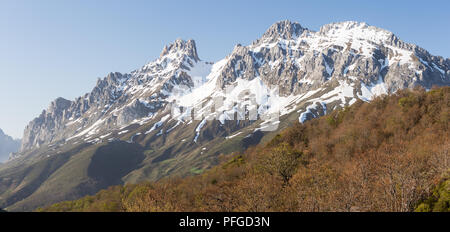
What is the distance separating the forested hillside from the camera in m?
37.8

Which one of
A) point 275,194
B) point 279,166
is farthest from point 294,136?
point 275,194

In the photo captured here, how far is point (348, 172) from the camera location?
2293 inches

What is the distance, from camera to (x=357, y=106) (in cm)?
15562

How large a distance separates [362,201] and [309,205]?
23.7 ft

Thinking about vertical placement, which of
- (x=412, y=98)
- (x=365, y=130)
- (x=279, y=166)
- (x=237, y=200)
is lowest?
(x=237, y=200)

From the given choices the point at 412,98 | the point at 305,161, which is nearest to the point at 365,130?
the point at 412,98

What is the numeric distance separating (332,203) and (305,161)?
185 ft

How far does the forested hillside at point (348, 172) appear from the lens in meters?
37.8
